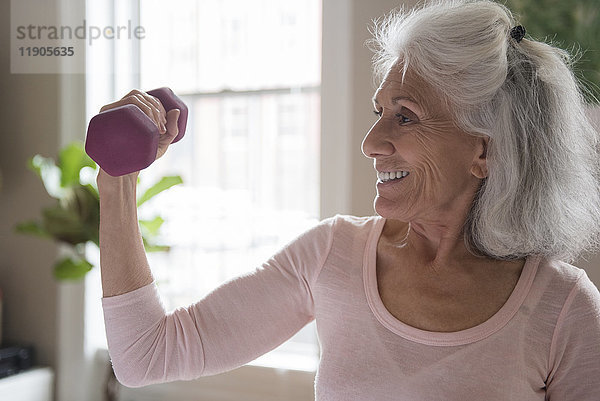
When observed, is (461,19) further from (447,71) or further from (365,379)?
(365,379)

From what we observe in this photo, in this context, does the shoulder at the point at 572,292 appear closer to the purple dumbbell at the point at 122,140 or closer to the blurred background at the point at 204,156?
the purple dumbbell at the point at 122,140

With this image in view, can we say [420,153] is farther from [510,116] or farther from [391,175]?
[510,116]

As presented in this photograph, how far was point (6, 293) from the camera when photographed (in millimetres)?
2910

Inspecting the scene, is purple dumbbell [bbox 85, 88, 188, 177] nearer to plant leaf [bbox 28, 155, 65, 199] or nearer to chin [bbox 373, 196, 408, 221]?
chin [bbox 373, 196, 408, 221]

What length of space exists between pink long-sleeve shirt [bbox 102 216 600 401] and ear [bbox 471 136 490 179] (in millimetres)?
193

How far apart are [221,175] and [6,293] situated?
1152mm

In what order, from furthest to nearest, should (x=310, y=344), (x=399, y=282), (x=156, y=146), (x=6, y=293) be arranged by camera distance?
(x=6, y=293), (x=310, y=344), (x=399, y=282), (x=156, y=146)

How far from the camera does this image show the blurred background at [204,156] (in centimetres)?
220

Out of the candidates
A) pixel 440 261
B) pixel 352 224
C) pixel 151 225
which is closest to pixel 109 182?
pixel 352 224

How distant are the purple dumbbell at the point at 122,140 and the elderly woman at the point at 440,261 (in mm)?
50

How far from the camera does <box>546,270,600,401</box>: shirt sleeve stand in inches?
43.8

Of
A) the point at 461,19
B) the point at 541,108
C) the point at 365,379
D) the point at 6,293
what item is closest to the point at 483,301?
the point at 365,379

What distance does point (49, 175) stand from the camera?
8.23ft

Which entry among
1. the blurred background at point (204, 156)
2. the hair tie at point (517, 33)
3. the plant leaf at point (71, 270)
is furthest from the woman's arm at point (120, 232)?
the plant leaf at point (71, 270)
